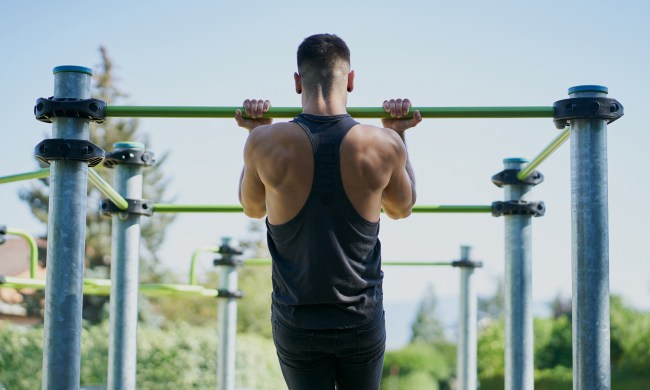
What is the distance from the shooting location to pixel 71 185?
9.48ft

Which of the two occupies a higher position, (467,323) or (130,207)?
(130,207)

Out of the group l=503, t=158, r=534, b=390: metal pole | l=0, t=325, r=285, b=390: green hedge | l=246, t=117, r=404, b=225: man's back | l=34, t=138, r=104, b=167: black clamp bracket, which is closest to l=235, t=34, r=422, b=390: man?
l=246, t=117, r=404, b=225: man's back

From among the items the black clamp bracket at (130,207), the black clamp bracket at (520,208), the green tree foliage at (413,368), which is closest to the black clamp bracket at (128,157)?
the black clamp bracket at (130,207)

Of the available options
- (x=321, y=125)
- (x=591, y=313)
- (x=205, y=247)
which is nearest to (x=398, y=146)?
(x=321, y=125)

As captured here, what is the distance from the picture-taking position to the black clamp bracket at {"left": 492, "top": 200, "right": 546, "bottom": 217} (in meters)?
4.39

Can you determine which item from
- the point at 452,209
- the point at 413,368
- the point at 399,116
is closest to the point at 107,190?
the point at 399,116

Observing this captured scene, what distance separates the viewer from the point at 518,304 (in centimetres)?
434

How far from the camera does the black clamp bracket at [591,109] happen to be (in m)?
2.88

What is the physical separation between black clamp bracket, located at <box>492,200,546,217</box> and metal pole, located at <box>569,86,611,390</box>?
1.53 metres

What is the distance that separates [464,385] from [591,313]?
3.50 metres

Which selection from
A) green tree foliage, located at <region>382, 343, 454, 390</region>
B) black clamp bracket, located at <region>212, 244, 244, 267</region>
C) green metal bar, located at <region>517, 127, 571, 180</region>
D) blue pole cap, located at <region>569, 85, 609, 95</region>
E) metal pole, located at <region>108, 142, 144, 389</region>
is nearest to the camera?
blue pole cap, located at <region>569, 85, 609, 95</region>

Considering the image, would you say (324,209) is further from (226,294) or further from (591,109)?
(226,294)

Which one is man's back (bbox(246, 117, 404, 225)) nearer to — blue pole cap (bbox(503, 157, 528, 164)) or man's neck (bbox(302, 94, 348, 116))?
man's neck (bbox(302, 94, 348, 116))

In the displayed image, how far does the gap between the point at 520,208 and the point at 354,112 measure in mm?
1641
